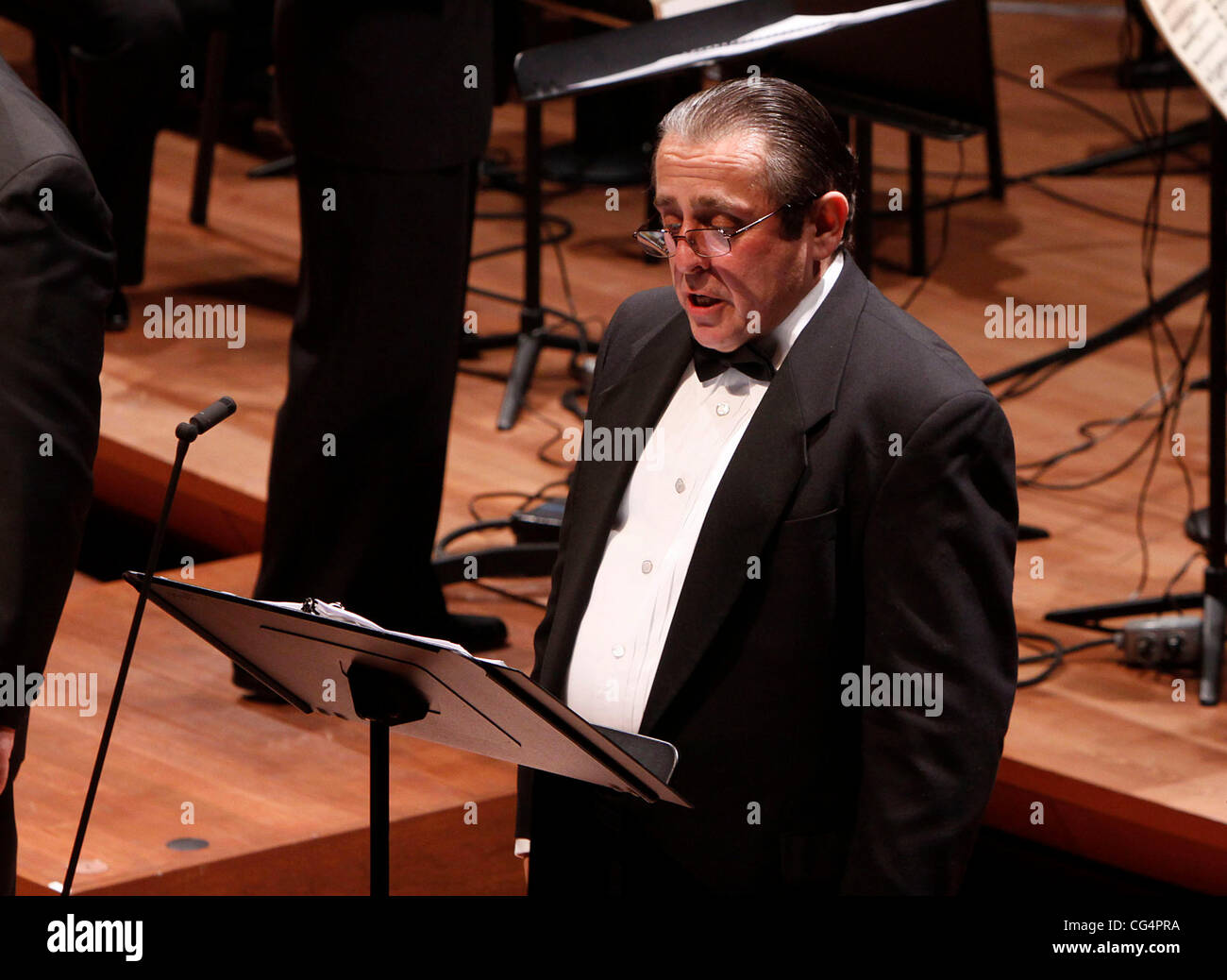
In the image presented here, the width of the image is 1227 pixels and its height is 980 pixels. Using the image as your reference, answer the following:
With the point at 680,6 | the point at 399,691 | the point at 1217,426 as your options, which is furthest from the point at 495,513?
the point at 399,691

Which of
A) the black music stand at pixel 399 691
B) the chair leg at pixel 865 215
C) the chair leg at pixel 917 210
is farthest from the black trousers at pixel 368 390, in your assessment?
the chair leg at pixel 917 210

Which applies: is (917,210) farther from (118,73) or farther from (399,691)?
(399,691)

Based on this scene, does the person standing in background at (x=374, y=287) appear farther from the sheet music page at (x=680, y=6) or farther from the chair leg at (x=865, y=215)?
the chair leg at (x=865, y=215)

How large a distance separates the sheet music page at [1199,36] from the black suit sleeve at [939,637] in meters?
0.94

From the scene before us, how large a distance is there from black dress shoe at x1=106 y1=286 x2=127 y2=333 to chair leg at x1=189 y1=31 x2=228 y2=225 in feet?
2.97

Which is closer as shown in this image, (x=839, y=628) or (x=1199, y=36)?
(x=839, y=628)

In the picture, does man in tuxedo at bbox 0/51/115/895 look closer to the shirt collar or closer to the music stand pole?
the shirt collar

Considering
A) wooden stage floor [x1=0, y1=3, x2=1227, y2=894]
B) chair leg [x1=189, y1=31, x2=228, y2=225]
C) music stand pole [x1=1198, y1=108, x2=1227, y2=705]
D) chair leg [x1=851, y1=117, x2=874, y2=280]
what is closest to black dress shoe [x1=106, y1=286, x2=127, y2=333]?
wooden stage floor [x1=0, y1=3, x2=1227, y2=894]

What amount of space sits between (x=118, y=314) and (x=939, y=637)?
3669mm

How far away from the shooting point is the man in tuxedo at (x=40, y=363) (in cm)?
202

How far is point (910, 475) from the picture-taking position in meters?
2.02

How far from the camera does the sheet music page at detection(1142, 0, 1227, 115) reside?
271 cm

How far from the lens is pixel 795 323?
7.18 feet

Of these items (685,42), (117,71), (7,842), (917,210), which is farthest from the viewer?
(917,210)
